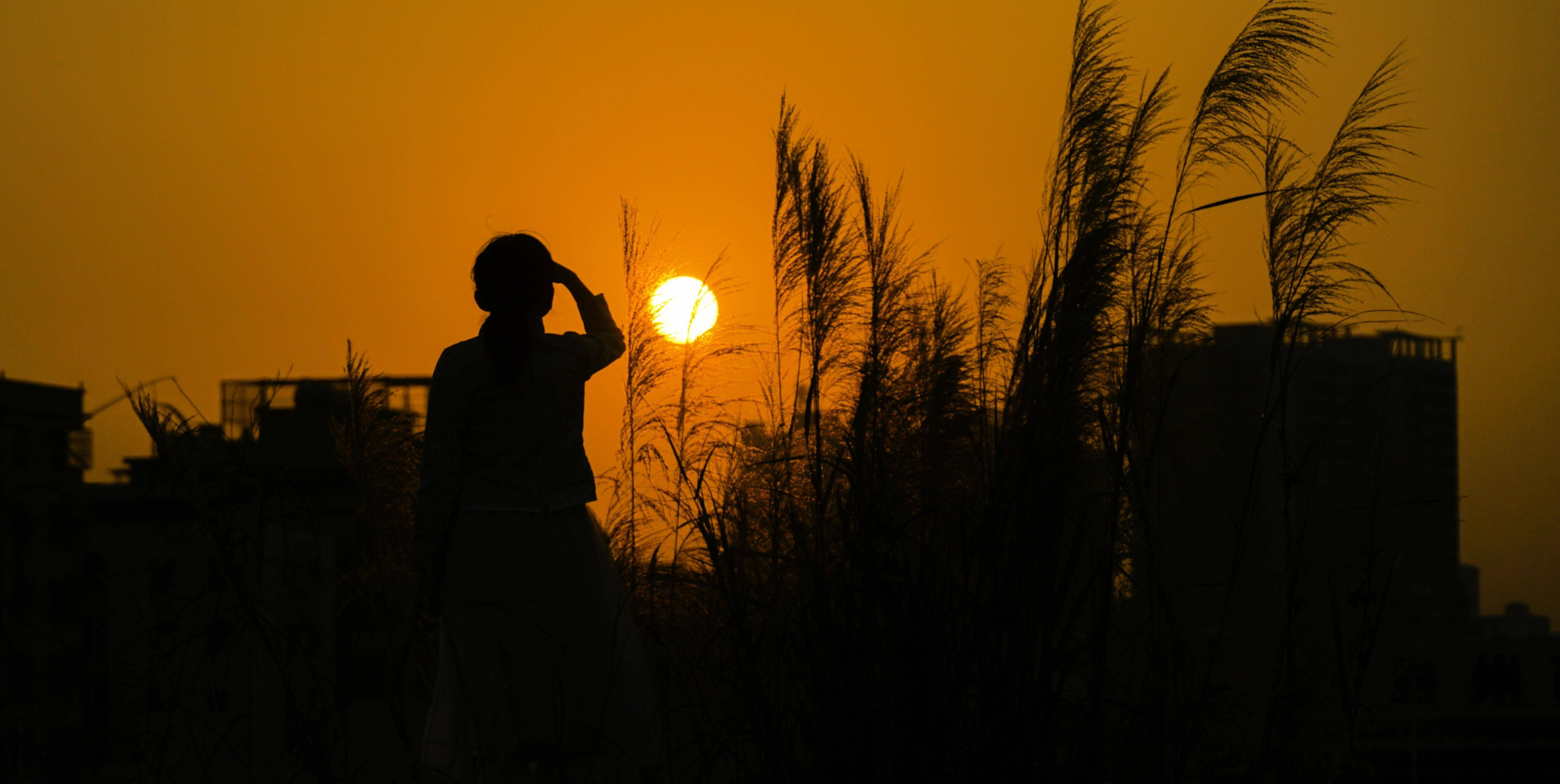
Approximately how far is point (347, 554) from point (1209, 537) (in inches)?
123

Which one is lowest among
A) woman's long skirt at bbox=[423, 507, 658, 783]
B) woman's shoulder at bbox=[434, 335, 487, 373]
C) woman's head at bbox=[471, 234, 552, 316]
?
woman's long skirt at bbox=[423, 507, 658, 783]

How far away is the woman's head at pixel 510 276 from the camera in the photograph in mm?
2438

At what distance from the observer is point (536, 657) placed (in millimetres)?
2412

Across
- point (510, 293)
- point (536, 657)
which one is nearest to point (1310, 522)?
point (536, 657)

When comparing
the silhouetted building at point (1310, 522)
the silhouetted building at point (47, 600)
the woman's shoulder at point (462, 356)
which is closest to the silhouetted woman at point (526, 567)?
the woman's shoulder at point (462, 356)

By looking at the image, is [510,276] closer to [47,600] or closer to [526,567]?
[526,567]

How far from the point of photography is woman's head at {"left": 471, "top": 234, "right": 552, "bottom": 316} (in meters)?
2.44

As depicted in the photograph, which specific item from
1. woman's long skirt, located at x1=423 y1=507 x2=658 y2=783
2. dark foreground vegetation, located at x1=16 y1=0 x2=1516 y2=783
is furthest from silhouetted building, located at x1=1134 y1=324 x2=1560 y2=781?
woman's long skirt, located at x1=423 y1=507 x2=658 y2=783

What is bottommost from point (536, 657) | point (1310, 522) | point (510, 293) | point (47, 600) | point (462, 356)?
point (536, 657)

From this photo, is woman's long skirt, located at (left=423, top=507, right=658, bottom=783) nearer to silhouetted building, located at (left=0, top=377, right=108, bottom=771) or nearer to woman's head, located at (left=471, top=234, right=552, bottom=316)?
woman's head, located at (left=471, top=234, right=552, bottom=316)

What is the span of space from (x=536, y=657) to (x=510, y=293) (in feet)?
2.48

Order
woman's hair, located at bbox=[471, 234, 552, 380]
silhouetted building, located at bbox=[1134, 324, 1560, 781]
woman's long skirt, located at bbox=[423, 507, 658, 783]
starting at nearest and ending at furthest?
woman's long skirt, located at bbox=[423, 507, 658, 783]
woman's hair, located at bbox=[471, 234, 552, 380]
silhouetted building, located at bbox=[1134, 324, 1560, 781]

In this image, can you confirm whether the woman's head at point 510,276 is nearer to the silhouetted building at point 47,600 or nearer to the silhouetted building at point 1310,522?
the silhouetted building at point 47,600

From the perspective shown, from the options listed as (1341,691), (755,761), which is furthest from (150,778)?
(1341,691)
